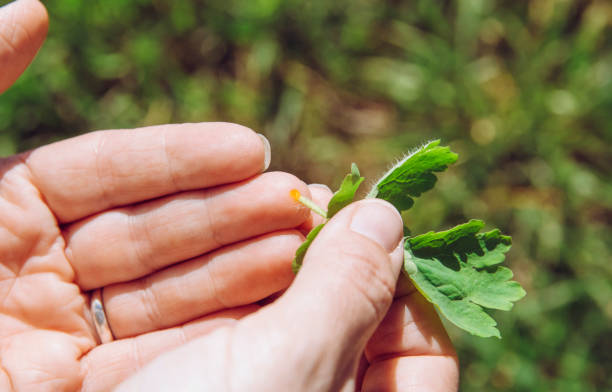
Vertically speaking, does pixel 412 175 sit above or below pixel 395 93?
above

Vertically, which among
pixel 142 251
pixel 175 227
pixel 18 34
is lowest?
pixel 142 251

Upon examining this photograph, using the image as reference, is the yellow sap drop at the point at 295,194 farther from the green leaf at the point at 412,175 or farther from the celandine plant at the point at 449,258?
the green leaf at the point at 412,175

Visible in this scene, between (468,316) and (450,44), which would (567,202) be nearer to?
(450,44)

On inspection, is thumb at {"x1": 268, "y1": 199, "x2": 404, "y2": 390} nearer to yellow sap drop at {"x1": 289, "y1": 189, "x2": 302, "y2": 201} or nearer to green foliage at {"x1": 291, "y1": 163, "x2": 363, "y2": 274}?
green foliage at {"x1": 291, "y1": 163, "x2": 363, "y2": 274}

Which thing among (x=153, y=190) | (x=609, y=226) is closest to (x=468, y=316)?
(x=153, y=190)

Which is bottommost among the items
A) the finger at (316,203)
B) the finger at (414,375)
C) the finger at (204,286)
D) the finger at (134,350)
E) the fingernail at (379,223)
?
the finger at (134,350)

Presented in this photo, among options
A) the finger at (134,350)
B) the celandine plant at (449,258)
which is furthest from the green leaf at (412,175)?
the finger at (134,350)

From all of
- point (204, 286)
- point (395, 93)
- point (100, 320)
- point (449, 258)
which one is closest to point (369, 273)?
point (449, 258)

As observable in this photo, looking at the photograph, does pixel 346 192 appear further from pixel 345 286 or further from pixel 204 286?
pixel 204 286
